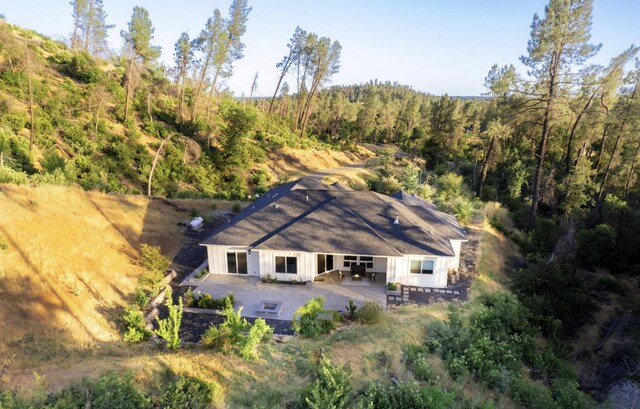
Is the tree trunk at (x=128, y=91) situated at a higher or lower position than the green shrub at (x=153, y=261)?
higher

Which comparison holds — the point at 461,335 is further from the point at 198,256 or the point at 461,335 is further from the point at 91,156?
the point at 91,156

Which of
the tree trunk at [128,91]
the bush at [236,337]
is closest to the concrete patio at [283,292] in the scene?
the bush at [236,337]

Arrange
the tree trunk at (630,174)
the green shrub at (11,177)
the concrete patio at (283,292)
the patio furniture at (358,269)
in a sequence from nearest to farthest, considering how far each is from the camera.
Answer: the concrete patio at (283,292) → the patio furniture at (358,269) → the green shrub at (11,177) → the tree trunk at (630,174)

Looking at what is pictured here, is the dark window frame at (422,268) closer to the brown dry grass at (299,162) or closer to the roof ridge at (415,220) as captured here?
the roof ridge at (415,220)

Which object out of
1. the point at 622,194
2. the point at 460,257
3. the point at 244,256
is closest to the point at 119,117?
the point at 244,256

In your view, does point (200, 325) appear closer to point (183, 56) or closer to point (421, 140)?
point (183, 56)

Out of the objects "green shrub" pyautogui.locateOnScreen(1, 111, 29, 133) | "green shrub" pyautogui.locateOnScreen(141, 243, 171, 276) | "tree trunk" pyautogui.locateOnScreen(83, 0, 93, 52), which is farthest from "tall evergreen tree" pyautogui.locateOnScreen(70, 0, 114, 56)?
"green shrub" pyautogui.locateOnScreen(141, 243, 171, 276)
